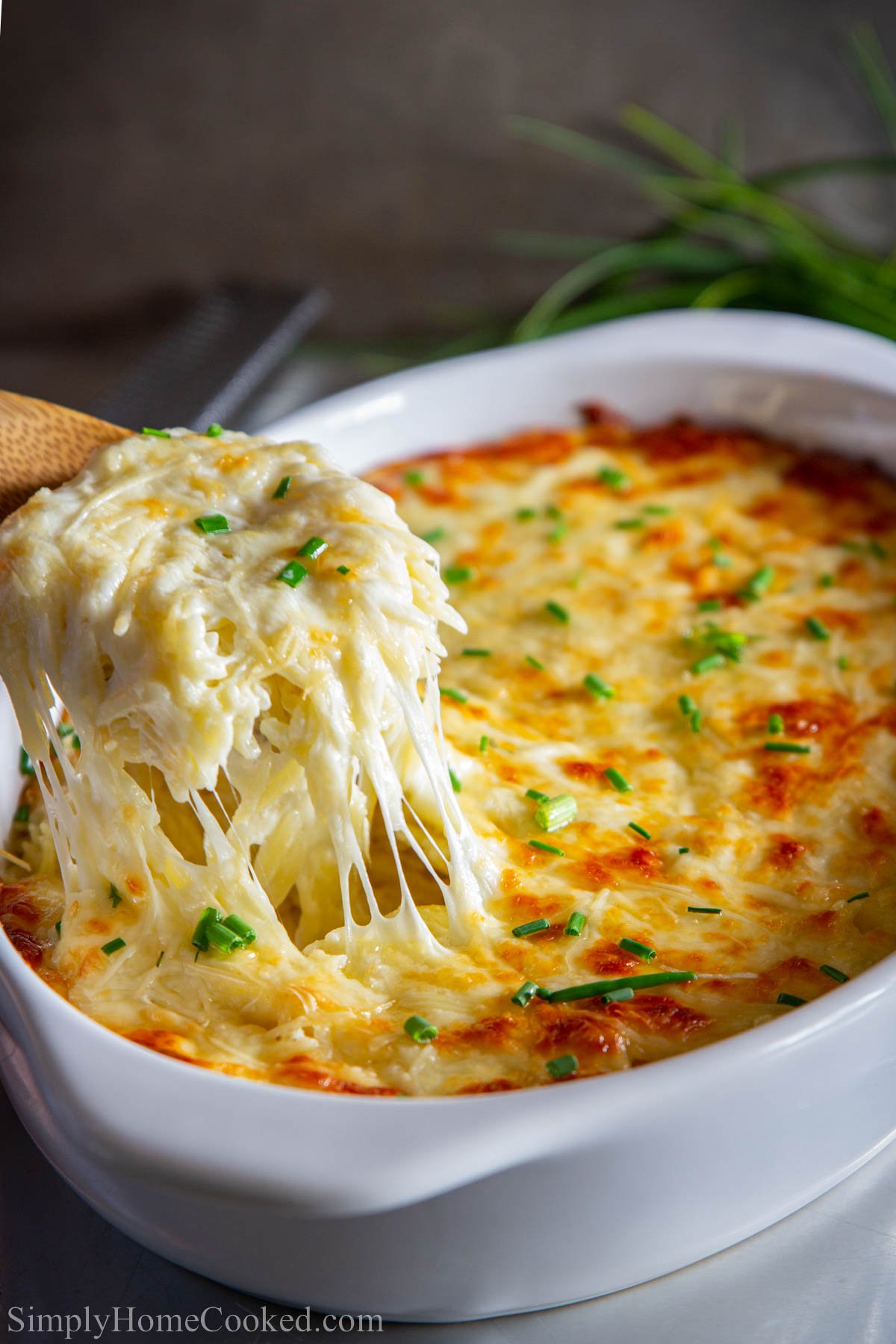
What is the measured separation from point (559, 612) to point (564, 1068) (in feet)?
3.01

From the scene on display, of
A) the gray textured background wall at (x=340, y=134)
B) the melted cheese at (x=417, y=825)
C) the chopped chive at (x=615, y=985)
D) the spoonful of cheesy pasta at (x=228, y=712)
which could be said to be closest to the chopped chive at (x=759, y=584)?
the melted cheese at (x=417, y=825)

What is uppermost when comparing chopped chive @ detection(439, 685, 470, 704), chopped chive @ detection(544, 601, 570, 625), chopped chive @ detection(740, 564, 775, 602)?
chopped chive @ detection(439, 685, 470, 704)

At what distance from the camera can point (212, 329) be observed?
2865 mm

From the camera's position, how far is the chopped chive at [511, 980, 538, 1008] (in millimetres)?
1366

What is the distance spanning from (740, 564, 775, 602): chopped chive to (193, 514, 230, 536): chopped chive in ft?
3.10

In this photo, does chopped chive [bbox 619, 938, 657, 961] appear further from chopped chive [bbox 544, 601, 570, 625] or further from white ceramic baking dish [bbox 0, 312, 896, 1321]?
chopped chive [bbox 544, 601, 570, 625]

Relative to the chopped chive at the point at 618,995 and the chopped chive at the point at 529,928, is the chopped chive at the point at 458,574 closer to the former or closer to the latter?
the chopped chive at the point at 529,928

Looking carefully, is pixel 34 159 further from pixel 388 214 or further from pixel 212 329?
pixel 212 329

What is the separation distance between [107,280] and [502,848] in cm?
286

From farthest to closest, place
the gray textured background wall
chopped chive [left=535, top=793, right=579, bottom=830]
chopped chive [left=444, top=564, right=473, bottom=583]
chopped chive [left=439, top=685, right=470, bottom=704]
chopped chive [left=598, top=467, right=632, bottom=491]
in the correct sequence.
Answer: the gray textured background wall
chopped chive [left=598, top=467, right=632, bottom=491]
chopped chive [left=444, top=564, right=473, bottom=583]
chopped chive [left=439, top=685, right=470, bottom=704]
chopped chive [left=535, top=793, right=579, bottom=830]

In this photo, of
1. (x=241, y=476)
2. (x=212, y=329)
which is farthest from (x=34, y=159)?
(x=241, y=476)

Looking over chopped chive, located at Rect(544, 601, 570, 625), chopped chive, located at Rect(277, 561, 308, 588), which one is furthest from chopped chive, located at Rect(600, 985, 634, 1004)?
chopped chive, located at Rect(544, 601, 570, 625)

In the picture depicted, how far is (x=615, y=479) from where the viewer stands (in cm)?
Result: 242

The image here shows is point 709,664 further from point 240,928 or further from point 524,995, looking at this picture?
point 240,928
